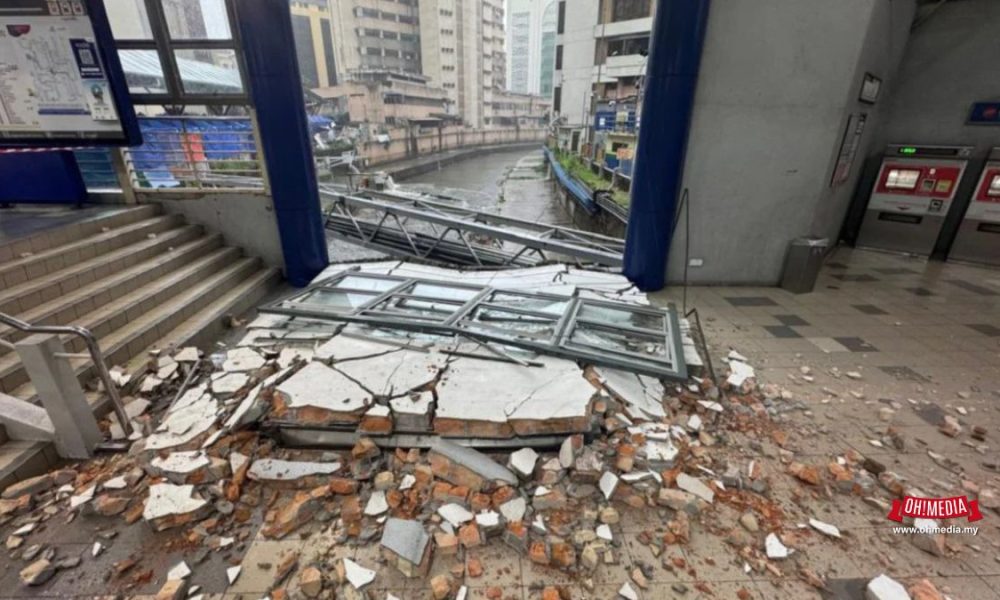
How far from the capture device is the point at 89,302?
3604 mm

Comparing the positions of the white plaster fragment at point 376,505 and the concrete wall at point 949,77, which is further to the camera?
the concrete wall at point 949,77

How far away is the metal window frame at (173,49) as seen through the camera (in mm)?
4535

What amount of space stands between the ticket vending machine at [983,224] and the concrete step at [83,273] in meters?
11.1

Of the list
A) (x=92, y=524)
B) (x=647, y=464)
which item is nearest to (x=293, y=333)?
(x=92, y=524)

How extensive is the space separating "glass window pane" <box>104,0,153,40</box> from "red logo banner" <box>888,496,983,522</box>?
304 inches

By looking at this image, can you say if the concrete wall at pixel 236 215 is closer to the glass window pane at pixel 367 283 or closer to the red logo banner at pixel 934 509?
the glass window pane at pixel 367 283

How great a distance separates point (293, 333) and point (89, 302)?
5.82ft

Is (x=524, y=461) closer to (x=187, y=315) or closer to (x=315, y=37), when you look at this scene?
(x=187, y=315)

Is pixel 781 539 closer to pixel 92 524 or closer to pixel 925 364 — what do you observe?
pixel 925 364

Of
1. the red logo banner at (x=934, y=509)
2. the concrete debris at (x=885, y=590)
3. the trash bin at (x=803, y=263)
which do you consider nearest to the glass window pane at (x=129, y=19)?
the concrete debris at (x=885, y=590)

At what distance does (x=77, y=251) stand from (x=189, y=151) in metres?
1.88

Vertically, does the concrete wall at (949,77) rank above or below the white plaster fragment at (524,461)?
above

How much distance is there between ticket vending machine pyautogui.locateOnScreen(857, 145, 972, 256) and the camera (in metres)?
6.29

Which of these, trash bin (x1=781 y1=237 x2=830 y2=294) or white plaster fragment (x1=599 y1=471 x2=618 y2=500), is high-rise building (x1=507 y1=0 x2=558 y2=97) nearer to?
trash bin (x1=781 y1=237 x2=830 y2=294)
